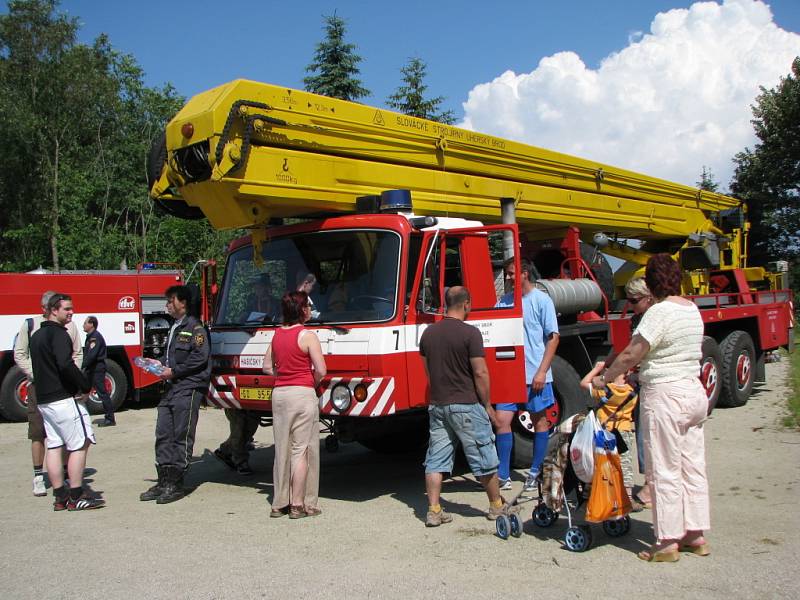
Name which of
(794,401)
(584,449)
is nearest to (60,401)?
(584,449)

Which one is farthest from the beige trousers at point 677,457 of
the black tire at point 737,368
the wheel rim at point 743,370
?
the wheel rim at point 743,370

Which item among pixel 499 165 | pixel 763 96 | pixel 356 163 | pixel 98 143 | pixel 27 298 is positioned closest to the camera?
pixel 356 163

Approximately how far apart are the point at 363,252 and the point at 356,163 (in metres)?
0.98

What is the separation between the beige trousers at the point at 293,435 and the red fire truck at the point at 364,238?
19 cm

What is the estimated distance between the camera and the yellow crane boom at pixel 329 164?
5.88 metres

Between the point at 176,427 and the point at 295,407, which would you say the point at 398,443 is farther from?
the point at 295,407

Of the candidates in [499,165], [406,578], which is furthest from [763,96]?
[406,578]

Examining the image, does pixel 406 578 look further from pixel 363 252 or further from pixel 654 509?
pixel 363 252

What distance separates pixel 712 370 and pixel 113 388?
33.6 feet

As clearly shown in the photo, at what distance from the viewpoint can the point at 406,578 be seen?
4.37 meters

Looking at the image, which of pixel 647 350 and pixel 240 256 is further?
pixel 240 256

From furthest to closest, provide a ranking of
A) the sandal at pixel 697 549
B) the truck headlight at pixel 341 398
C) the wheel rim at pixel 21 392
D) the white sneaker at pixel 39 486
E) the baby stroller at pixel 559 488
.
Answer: the wheel rim at pixel 21 392
the white sneaker at pixel 39 486
the truck headlight at pixel 341 398
the baby stroller at pixel 559 488
the sandal at pixel 697 549

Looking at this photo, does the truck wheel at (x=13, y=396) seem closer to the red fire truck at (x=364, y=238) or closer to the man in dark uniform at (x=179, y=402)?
the man in dark uniform at (x=179, y=402)

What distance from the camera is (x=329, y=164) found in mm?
6441
